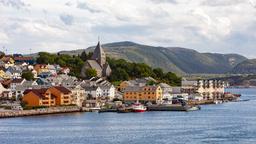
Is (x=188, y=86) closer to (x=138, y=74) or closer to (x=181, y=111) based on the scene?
(x=138, y=74)

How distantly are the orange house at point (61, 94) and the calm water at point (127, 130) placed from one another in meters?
7.95

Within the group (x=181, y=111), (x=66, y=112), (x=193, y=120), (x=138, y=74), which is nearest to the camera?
(x=193, y=120)

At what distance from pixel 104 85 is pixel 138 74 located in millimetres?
12687

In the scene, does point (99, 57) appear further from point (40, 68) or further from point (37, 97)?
point (37, 97)

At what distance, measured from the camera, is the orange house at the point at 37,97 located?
166 ft

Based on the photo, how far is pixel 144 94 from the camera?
62.2 metres

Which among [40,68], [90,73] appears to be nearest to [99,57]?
[90,73]

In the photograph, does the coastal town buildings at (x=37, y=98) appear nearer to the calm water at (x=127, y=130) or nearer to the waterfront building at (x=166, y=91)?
the calm water at (x=127, y=130)

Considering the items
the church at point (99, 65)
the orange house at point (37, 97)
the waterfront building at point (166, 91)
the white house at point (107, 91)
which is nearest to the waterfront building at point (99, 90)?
the white house at point (107, 91)

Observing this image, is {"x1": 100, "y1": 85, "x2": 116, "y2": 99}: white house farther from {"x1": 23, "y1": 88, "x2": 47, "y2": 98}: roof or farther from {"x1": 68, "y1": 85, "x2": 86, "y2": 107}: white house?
{"x1": 23, "y1": 88, "x2": 47, "y2": 98}: roof

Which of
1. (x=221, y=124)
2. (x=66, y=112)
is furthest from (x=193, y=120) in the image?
(x=66, y=112)

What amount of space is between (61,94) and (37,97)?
124 inches

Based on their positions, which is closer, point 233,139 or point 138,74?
point 233,139

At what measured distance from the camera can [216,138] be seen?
30.9 metres
